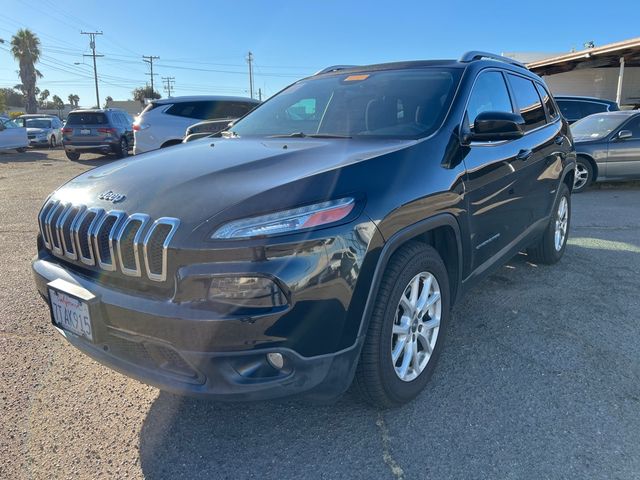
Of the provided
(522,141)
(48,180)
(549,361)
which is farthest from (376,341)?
(48,180)

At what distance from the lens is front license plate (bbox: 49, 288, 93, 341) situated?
2215 mm

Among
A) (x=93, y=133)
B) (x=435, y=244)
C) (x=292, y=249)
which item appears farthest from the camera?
(x=93, y=133)

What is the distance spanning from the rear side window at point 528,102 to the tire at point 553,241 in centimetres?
81

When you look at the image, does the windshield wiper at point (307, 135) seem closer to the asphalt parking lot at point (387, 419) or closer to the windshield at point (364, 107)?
the windshield at point (364, 107)

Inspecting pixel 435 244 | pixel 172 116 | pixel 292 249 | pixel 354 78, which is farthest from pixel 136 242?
pixel 172 116

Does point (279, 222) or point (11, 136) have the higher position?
point (11, 136)

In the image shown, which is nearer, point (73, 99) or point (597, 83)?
point (597, 83)

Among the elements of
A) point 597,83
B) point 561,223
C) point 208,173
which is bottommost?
point 561,223

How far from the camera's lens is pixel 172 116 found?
10906mm

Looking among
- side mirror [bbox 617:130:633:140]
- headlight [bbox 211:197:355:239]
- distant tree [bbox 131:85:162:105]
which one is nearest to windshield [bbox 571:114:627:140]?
side mirror [bbox 617:130:633:140]

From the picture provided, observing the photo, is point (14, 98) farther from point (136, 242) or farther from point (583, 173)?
point (136, 242)

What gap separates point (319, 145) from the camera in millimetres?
2773

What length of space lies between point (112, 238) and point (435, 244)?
169 centimetres

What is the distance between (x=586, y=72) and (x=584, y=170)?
70.2ft
